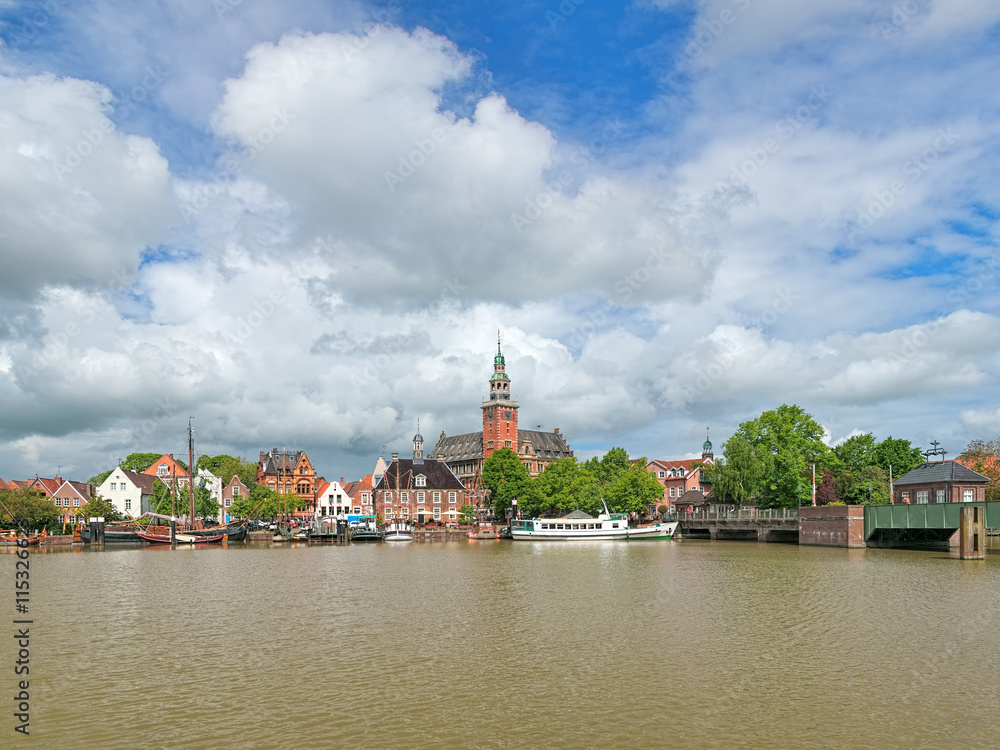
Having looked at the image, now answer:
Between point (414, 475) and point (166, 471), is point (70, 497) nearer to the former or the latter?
point (166, 471)

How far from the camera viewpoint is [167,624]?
30.9 m

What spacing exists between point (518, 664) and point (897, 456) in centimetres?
9330

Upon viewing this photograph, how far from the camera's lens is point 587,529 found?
10125cm

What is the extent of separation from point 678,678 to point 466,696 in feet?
20.3

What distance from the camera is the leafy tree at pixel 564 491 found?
112m

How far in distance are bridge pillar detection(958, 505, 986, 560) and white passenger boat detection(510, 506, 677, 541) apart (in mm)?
43528

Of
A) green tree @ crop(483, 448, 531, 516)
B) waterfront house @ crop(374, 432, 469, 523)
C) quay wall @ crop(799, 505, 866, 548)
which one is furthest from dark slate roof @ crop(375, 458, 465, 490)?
quay wall @ crop(799, 505, 866, 548)

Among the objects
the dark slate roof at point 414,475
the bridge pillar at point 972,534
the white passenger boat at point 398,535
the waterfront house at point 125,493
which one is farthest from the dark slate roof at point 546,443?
the bridge pillar at point 972,534

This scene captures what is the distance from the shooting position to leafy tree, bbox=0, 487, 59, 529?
308ft

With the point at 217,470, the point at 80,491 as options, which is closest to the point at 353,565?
the point at 80,491

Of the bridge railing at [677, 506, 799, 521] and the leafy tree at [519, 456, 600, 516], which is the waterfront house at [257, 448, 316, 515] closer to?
the leafy tree at [519, 456, 600, 516]

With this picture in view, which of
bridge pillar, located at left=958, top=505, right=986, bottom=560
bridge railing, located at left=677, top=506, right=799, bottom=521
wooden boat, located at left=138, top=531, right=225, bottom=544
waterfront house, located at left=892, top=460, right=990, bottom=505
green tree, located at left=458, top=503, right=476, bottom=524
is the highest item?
waterfront house, located at left=892, top=460, right=990, bottom=505

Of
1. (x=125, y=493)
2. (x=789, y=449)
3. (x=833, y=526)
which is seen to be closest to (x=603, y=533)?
(x=789, y=449)

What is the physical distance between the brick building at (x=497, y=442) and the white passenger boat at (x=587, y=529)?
4593 cm
